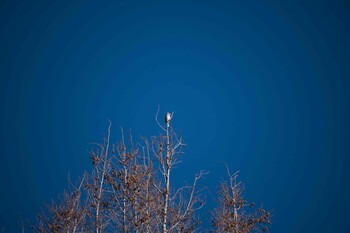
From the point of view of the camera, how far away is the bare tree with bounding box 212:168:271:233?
12219mm

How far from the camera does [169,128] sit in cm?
1154

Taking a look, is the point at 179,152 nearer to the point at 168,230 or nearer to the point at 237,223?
the point at 168,230

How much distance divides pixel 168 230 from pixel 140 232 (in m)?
1.10

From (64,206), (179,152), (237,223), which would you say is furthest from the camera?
(64,206)

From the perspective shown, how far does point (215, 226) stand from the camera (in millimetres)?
12672

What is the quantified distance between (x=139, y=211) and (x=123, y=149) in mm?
2494

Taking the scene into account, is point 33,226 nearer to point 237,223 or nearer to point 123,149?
point 123,149

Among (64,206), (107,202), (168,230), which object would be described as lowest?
(168,230)

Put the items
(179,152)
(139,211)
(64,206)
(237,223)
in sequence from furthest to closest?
(64,206)
(237,223)
(179,152)
(139,211)

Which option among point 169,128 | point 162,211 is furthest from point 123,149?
point 162,211

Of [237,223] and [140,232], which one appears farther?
[237,223]

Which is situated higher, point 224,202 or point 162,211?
point 224,202

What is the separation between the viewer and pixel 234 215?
1312cm

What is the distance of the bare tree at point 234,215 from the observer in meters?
12.2
